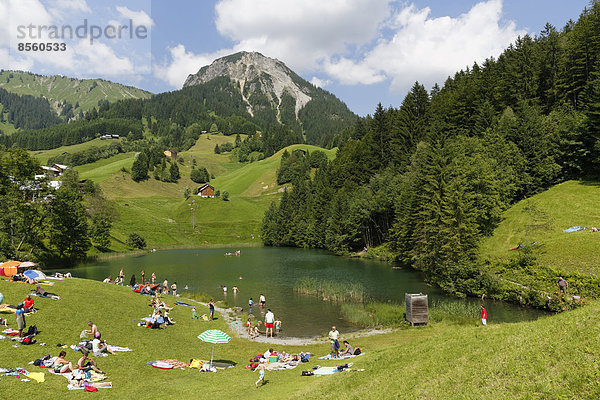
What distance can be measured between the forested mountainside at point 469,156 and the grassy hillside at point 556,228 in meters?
3.74

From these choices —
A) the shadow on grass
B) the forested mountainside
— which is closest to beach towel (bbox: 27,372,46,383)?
the forested mountainside

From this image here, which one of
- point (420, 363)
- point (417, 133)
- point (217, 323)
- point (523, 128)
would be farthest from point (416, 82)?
point (420, 363)

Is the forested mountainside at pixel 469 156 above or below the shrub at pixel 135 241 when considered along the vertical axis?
above

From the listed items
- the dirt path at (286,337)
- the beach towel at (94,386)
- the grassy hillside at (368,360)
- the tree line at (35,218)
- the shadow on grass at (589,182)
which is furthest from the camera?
the tree line at (35,218)

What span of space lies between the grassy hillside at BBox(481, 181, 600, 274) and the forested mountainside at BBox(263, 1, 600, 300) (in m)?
3.74

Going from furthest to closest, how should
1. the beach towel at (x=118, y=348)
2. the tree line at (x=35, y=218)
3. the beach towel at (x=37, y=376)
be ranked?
the tree line at (x=35, y=218), the beach towel at (x=118, y=348), the beach towel at (x=37, y=376)

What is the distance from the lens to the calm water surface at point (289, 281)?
39312mm

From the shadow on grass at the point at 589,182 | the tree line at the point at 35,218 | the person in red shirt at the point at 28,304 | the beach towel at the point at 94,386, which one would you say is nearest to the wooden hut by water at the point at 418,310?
the beach towel at the point at 94,386

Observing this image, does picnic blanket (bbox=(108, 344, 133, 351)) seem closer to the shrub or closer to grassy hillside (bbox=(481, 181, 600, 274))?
grassy hillside (bbox=(481, 181, 600, 274))

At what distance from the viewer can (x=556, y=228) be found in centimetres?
5409

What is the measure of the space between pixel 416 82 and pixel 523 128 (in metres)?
54.1

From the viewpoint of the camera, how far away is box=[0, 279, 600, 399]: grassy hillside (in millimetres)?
10898

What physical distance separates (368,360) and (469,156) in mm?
66912

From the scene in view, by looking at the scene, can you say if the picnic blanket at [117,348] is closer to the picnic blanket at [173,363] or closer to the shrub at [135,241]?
the picnic blanket at [173,363]
